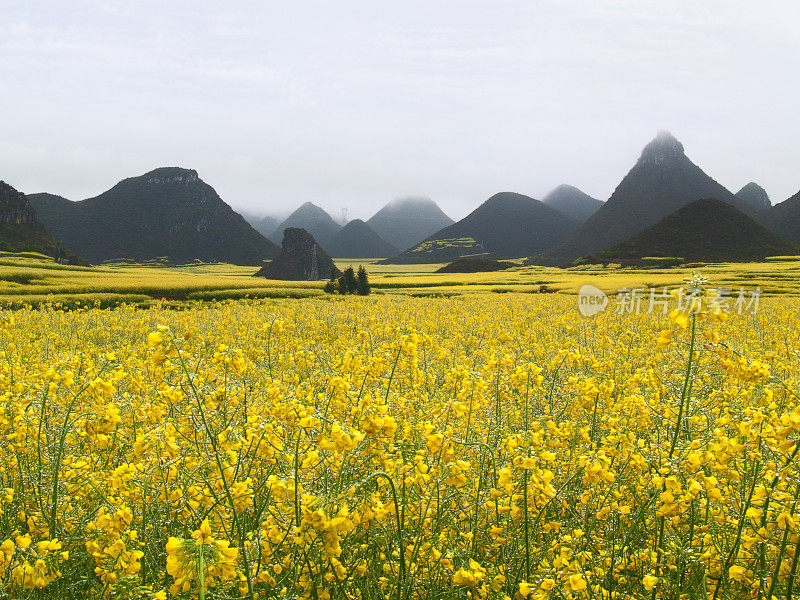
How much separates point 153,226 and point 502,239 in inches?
6006

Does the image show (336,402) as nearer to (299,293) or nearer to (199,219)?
(299,293)

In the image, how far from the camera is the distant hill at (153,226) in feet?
544

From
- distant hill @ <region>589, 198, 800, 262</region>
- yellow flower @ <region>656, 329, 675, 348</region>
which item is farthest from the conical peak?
yellow flower @ <region>656, 329, 675, 348</region>

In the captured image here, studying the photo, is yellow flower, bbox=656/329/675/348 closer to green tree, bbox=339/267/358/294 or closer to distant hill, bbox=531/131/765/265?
green tree, bbox=339/267/358/294

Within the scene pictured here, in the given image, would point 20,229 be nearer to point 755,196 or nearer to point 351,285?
point 351,285

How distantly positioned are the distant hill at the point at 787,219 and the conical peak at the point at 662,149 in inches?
1664

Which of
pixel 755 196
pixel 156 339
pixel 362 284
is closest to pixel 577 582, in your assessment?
pixel 156 339

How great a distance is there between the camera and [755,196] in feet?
616

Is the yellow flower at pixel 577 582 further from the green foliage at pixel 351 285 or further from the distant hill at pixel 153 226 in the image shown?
the distant hill at pixel 153 226

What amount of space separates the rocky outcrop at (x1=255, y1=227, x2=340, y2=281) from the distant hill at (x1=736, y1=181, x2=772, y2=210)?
619 ft

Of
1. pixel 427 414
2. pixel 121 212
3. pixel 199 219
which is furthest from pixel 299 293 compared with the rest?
pixel 121 212

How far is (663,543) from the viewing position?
283 cm

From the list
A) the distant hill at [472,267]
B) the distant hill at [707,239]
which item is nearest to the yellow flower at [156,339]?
the distant hill at [472,267]

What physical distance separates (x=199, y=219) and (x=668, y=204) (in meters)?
185
